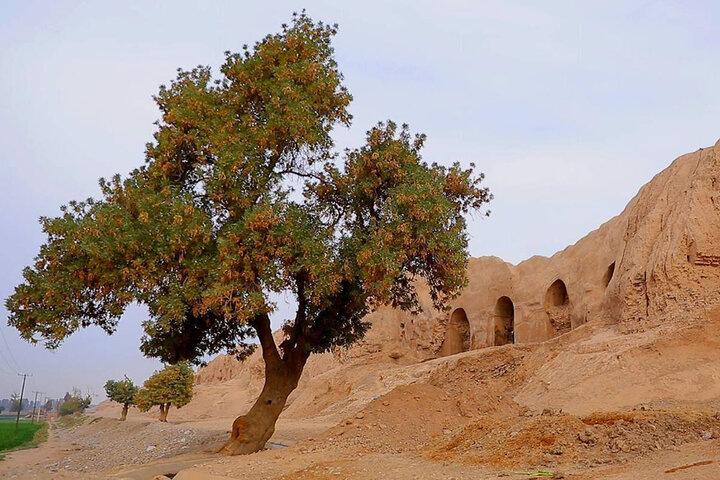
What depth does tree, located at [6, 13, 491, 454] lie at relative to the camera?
11914 millimetres

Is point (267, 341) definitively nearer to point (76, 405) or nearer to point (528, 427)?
point (528, 427)

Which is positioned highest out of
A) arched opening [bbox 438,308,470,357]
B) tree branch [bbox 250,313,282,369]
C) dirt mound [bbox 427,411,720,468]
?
arched opening [bbox 438,308,470,357]

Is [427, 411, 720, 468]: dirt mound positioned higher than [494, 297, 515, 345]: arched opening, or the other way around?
[494, 297, 515, 345]: arched opening

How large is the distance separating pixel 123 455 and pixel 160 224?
13.1 m

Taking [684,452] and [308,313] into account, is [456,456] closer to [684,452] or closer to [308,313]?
[684,452]

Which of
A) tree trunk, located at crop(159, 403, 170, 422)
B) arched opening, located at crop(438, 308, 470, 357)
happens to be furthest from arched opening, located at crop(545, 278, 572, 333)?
tree trunk, located at crop(159, 403, 170, 422)

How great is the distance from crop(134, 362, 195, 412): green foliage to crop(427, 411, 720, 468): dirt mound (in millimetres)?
32466

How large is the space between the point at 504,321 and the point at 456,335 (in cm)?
392

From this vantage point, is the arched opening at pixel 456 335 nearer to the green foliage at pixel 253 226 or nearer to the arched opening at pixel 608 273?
the arched opening at pixel 608 273

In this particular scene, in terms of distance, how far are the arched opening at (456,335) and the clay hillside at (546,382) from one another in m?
0.08

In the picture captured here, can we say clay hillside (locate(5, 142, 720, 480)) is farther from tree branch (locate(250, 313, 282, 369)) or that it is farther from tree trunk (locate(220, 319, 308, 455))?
tree branch (locate(250, 313, 282, 369))

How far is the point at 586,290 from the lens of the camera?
2666cm

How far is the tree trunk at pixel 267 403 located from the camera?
13.3 metres

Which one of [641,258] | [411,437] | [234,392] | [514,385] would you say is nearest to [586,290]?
[641,258]
